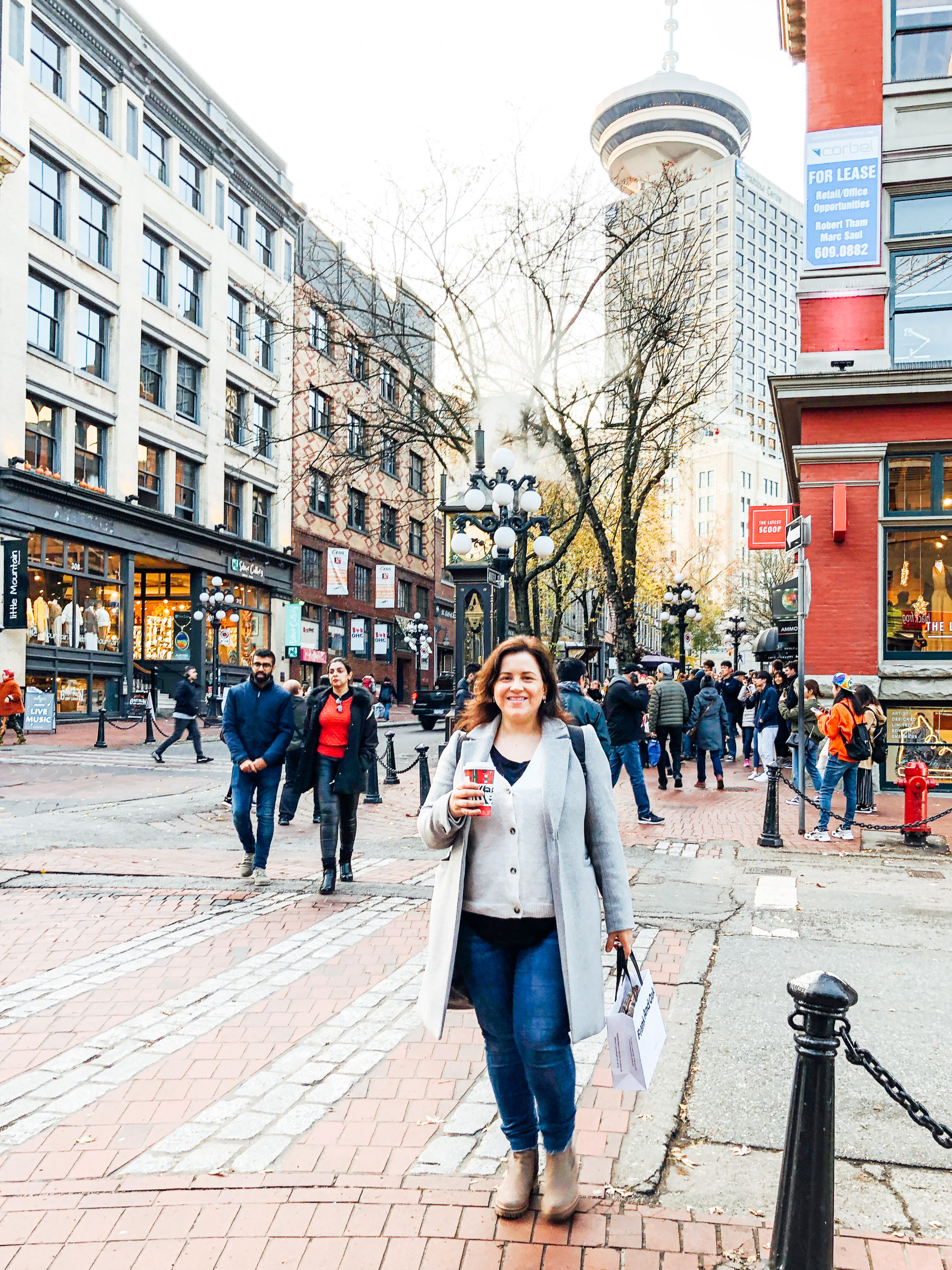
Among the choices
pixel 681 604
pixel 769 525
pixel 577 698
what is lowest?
pixel 577 698

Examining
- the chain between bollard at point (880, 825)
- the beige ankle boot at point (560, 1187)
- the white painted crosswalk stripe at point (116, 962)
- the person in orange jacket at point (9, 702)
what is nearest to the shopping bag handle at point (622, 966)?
the beige ankle boot at point (560, 1187)

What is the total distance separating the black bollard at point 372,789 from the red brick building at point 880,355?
6519 millimetres

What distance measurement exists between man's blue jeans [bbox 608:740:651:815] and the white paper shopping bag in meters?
8.81

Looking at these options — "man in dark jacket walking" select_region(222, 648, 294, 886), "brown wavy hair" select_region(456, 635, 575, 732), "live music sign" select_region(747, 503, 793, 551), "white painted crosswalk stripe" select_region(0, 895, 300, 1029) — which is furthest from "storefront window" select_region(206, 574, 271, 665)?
"brown wavy hair" select_region(456, 635, 575, 732)

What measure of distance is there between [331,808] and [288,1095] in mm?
4104

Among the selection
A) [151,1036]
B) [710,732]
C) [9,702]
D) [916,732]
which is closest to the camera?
[151,1036]

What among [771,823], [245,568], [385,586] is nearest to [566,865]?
[771,823]

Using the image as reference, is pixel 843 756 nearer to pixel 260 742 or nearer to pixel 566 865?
pixel 260 742

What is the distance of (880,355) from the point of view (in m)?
15.1

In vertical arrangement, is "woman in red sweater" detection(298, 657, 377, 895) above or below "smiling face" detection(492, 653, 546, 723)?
below

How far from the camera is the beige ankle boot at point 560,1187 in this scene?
316 cm

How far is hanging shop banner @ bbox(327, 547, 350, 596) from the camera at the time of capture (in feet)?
143

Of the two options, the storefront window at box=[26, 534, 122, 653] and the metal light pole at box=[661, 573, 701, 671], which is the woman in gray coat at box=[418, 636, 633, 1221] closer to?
the storefront window at box=[26, 534, 122, 653]

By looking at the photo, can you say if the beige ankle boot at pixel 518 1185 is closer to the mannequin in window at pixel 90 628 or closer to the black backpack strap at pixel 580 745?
the black backpack strap at pixel 580 745
